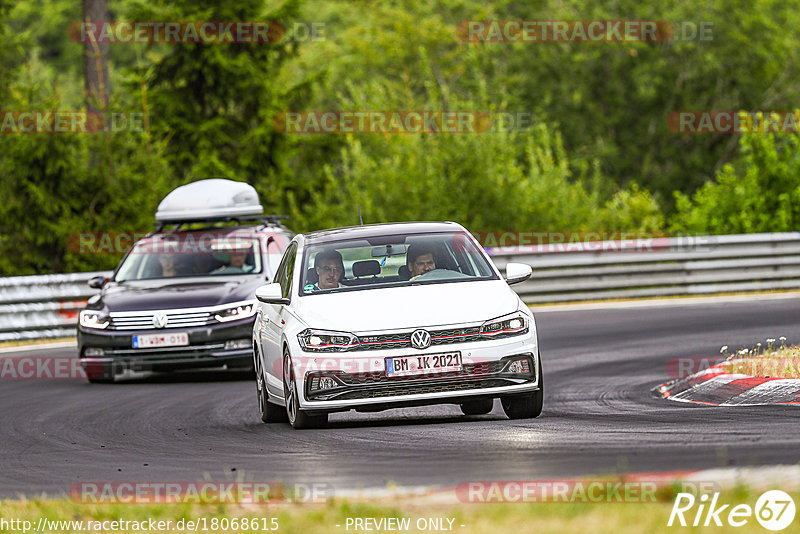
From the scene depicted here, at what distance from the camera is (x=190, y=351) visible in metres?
16.1

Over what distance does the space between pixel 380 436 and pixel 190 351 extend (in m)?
6.40

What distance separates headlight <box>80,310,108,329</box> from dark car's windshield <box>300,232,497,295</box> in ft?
17.1

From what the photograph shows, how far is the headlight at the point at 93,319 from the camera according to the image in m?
16.4

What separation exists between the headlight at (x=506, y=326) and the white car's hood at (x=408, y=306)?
0.05 meters

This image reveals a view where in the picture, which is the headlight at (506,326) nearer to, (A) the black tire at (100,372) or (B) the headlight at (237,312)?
(B) the headlight at (237,312)

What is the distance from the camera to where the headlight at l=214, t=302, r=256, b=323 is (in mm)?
16156

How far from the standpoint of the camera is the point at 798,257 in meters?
25.5

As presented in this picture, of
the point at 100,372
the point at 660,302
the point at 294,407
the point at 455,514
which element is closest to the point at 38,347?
the point at 100,372

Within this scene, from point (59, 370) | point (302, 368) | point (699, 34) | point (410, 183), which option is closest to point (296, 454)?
point (302, 368)

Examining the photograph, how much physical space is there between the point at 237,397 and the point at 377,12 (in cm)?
4750

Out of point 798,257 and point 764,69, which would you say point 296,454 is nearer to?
point 798,257
